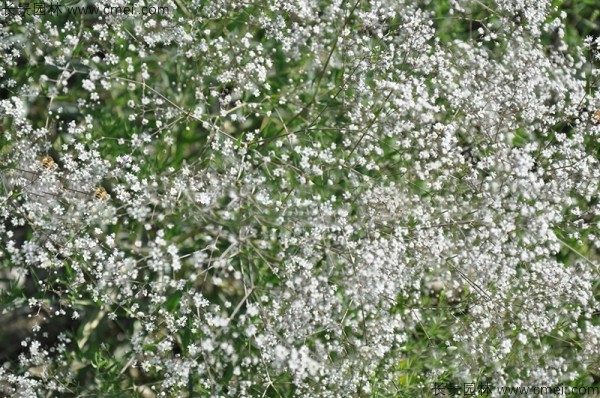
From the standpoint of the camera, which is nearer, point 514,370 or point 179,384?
point 179,384

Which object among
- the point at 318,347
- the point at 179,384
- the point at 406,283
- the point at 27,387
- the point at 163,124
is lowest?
the point at 27,387

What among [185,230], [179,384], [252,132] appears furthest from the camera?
[252,132]

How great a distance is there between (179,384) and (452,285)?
2.05m

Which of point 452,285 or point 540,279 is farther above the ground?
point 540,279

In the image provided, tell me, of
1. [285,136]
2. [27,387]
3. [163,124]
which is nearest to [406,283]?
[285,136]

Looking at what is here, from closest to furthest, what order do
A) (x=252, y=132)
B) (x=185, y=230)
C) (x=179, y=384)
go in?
(x=179, y=384) < (x=185, y=230) < (x=252, y=132)

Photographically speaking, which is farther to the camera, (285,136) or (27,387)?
(285,136)

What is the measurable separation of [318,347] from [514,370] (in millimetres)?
1617

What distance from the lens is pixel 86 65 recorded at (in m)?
4.44

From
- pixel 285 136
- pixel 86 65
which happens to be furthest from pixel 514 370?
pixel 86 65

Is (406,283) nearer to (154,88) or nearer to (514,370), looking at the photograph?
(514,370)

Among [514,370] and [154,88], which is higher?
[154,88]

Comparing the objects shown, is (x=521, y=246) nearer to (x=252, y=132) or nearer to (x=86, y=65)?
(x=252, y=132)

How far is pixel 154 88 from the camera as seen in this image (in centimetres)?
451
